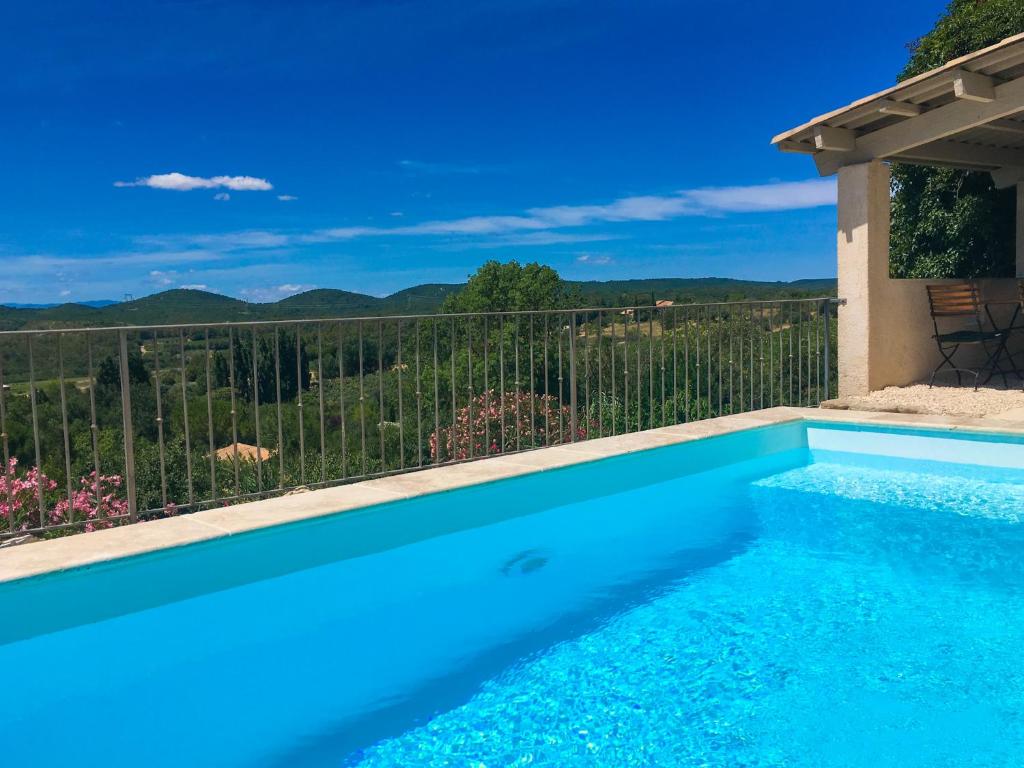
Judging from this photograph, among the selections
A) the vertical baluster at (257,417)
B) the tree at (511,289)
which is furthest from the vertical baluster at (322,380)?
the tree at (511,289)

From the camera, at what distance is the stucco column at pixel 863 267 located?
7.51m

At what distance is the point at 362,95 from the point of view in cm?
4300

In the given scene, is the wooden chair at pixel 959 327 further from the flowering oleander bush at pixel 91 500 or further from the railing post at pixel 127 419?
the flowering oleander bush at pixel 91 500

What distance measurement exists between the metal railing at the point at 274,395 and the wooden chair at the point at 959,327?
0.98 meters

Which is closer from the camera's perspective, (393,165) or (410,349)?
(410,349)

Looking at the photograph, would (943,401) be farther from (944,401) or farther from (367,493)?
(367,493)

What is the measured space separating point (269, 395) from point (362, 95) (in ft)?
137

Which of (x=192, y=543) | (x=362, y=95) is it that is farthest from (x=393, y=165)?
(x=192, y=543)

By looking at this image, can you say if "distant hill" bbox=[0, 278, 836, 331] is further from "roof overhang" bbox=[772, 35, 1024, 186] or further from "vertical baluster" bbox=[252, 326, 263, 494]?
"roof overhang" bbox=[772, 35, 1024, 186]

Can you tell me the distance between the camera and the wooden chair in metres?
7.62

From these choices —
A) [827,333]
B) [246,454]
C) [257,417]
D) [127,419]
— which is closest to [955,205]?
[827,333]

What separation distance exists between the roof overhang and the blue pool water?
3612mm

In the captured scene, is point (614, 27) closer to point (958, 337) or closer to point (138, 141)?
point (958, 337)

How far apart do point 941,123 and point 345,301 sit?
45.5 ft
